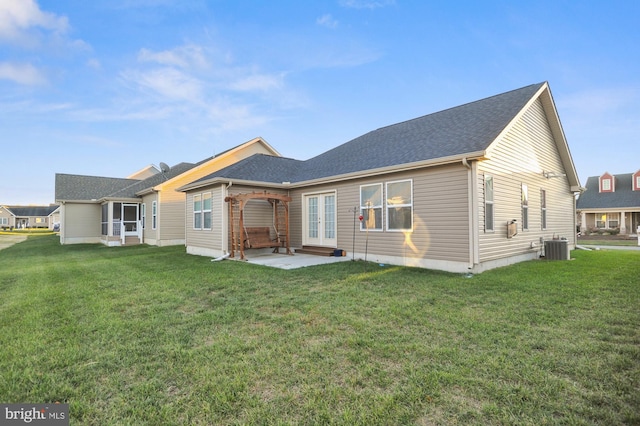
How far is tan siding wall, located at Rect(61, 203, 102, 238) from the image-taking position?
19.7 m

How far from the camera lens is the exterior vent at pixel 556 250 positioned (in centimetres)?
968

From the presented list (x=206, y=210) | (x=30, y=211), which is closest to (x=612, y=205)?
(x=206, y=210)

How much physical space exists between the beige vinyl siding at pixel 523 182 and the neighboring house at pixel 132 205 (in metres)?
15.0

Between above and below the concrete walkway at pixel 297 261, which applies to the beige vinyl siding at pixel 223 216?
above

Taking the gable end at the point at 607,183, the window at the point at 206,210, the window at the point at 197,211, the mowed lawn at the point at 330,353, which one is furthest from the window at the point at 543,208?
the gable end at the point at 607,183

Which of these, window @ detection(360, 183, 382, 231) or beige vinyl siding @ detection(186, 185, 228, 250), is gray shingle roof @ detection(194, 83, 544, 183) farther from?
beige vinyl siding @ detection(186, 185, 228, 250)

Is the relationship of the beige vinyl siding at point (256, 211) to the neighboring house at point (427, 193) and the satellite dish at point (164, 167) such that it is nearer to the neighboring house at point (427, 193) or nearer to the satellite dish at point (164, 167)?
the neighboring house at point (427, 193)

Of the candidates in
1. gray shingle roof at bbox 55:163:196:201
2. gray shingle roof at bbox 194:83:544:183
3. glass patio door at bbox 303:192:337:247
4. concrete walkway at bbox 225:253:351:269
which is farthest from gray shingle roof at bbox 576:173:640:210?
gray shingle roof at bbox 55:163:196:201

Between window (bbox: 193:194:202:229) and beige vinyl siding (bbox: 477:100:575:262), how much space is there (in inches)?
409

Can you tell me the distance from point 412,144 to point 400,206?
2.37m

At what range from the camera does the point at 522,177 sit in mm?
9328

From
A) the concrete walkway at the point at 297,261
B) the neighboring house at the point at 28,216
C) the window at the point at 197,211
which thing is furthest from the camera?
the neighboring house at the point at 28,216

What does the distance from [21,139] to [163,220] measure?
1029 centimetres

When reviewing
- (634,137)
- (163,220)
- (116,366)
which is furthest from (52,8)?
(634,137)
